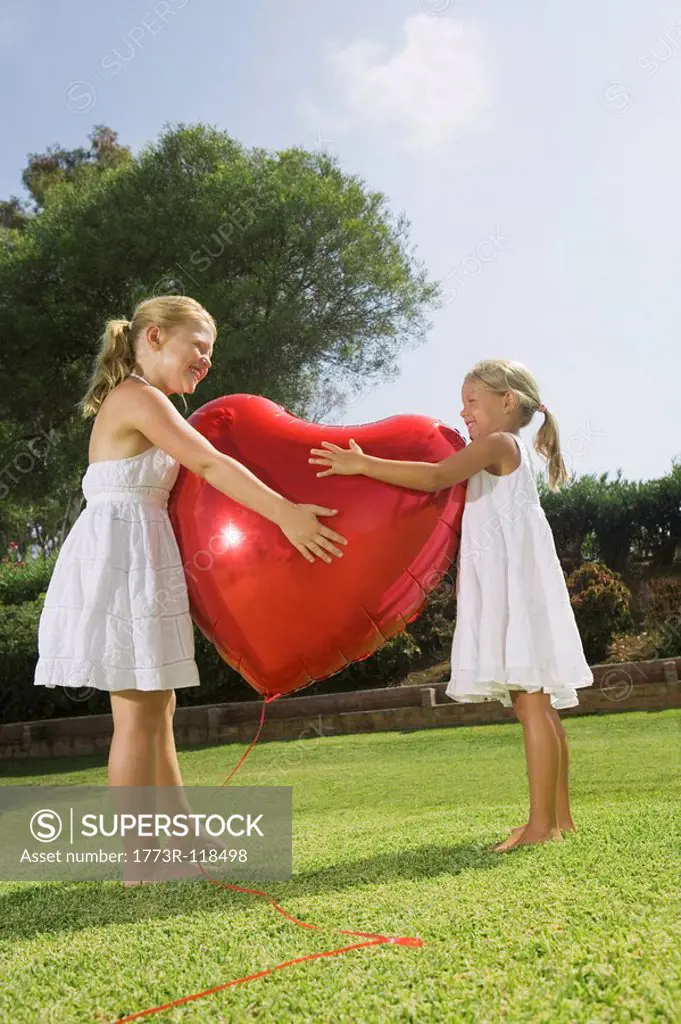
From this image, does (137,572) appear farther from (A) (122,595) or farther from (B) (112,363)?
(B) (112,363)

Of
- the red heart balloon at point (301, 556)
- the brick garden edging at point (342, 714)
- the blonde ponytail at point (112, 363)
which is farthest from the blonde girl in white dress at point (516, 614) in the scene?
the brick garden edging at point (342, 714)

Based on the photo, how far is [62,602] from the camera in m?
3.38

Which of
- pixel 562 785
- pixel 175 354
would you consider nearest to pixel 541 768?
pixel 562 785

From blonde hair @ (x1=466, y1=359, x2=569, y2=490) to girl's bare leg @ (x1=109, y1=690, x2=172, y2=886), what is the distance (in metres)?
1.79

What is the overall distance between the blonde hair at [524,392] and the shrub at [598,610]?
27.1ft

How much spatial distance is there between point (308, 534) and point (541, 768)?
50.7 inches

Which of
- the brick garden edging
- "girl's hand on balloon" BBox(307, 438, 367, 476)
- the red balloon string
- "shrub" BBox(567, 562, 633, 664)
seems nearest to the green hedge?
"shrub" BBox(567, 562, 633, 664)

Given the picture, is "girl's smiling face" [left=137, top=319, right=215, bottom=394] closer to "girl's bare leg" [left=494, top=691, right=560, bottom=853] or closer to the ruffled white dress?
the ruffled white dress

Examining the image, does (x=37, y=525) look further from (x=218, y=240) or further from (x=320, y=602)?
(x=320, y=602)

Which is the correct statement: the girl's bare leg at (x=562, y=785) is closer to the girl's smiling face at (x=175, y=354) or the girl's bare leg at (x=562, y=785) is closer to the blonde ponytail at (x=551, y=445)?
the blonde ponytail at (x=551, y=445)

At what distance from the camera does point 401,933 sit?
2.39 metres

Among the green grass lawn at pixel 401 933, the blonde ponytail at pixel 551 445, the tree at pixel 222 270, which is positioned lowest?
the green grass lawn at pixel 401 933

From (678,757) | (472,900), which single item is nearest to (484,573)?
(472,900)

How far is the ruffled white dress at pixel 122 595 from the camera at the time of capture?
10.7 feet
